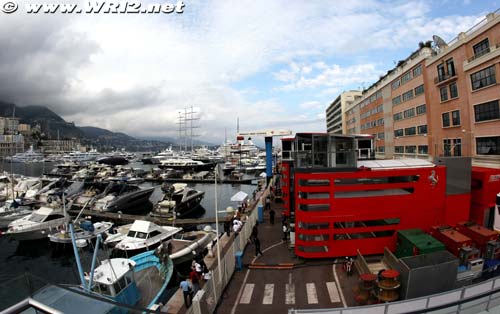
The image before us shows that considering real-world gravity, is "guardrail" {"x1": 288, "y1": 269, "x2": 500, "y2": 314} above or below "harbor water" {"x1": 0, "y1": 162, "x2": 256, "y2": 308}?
above

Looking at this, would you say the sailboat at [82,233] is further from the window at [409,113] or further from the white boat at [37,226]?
the window at [409,113]

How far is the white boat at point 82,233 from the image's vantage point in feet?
77.5

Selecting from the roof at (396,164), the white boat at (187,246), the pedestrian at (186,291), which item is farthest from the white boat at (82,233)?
the roof at (396,164)

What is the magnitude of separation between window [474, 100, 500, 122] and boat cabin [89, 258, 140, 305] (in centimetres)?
3406

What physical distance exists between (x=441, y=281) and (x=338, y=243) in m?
5.05

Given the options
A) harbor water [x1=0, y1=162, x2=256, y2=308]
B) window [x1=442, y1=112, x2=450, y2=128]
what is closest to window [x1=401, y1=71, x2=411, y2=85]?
window [x1=442, y1=112, x2=450, y2=128]

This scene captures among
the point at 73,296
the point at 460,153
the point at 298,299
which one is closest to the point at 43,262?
the point at 298,299

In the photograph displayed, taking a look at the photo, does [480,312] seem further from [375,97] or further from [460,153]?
[375,97]

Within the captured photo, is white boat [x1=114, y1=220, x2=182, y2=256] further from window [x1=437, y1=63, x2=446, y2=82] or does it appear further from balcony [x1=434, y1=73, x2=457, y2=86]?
window [x1=437, y1=63, x2=446, y2=82]

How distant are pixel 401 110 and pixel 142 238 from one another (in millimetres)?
44871

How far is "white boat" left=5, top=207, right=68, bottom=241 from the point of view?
25.2 meters

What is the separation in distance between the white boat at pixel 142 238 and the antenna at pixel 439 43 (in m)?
40.1

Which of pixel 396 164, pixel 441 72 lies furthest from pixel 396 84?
pixel 396 164

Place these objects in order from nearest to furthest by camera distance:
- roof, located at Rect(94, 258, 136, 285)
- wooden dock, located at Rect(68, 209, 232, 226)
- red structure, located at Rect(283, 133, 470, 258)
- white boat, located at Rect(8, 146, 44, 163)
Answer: roof, located at Rect(94, 258, 136, 285) < red structure, located at Rect(283, 133, 470, 258) < wooden dock, located at Rect(68, 209, 232, 226) < white boat, located at Rect(8, 146, 44, 163)
